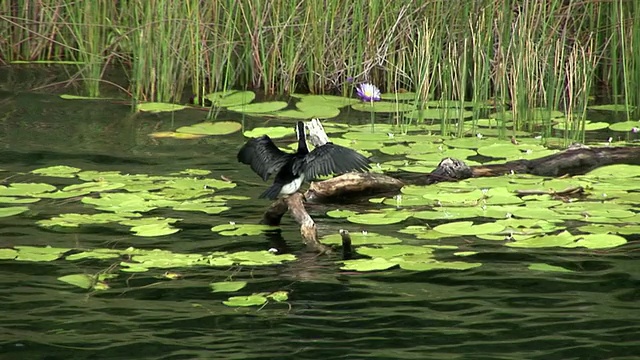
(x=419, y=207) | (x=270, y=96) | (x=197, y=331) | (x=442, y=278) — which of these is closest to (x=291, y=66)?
(x=270, y=96)

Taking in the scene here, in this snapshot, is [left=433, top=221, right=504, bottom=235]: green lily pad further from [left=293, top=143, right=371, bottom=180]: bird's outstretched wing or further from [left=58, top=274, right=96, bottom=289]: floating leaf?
[left=58, top=274, right=96, bottom=289]: floating leaf

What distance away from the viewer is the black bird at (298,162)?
518cm

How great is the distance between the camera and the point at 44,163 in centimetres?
700

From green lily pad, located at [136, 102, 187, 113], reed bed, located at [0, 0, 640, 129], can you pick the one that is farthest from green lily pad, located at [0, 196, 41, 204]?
reed bed, located at [0, 0, 640, 129]

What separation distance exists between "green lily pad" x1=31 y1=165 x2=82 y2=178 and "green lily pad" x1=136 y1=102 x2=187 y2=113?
1.83 metres

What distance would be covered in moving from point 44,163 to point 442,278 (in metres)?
3.31

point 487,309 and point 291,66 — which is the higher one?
point 291,66

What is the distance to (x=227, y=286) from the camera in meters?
4.41

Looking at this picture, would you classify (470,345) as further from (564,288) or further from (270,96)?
(270,96)

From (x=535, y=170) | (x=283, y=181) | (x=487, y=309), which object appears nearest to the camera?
(x=487, y=309)

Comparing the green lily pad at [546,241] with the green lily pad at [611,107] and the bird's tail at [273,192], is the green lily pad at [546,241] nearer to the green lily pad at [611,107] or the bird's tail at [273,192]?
the bird's tail at [273,192]

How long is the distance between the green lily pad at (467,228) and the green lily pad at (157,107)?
12.2ft

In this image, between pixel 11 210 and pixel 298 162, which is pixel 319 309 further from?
pixel 11 210

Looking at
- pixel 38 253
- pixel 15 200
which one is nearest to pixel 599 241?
pixel 38 253
